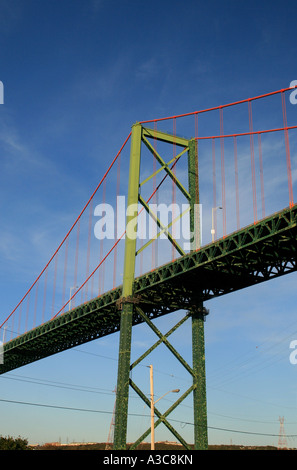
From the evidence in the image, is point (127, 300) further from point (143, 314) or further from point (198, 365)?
point (198, 365)

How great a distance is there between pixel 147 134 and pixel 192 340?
71.3 feet

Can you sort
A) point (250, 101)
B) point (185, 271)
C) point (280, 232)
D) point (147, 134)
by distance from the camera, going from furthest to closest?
point (147, 134) < point (250, 101) < point (185, 271) < point (280, 232)

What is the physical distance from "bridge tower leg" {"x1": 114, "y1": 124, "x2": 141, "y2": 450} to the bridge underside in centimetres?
98

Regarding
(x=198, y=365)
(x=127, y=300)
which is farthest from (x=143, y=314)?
(x=198, y=365)

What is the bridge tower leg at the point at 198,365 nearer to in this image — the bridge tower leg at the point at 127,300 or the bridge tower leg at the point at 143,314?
the bridge tower leg at the point at 143,314

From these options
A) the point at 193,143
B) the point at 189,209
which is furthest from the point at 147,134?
the point at 189,209

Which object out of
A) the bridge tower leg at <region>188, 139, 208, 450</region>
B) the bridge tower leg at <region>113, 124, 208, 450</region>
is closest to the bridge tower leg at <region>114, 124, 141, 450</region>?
the bridge tower leg at <region>113, 124, 208, 450</region>

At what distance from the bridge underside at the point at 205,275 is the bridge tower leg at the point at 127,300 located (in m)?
0.98

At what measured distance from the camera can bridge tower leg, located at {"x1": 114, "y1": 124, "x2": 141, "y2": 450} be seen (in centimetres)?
4616

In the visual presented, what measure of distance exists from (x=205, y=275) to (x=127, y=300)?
25.8 ft

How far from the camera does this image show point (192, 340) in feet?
163

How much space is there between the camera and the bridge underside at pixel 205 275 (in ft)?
131
